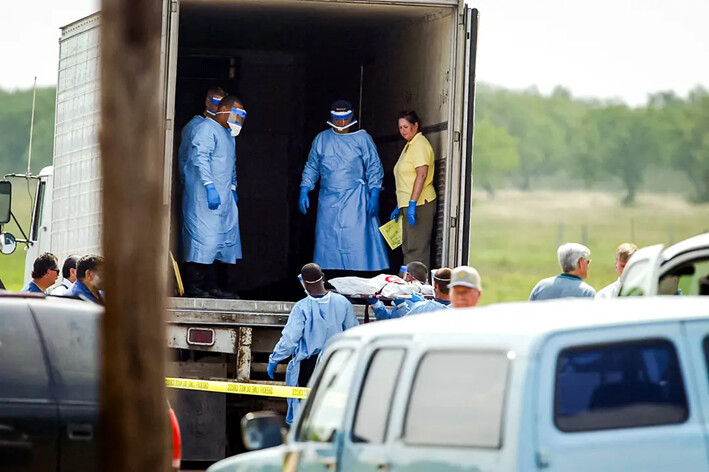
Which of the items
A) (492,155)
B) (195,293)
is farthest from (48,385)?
(492,155)

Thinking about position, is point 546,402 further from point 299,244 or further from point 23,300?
point 299,244

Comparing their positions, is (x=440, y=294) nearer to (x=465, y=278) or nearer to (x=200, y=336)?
(x=200, y=336)

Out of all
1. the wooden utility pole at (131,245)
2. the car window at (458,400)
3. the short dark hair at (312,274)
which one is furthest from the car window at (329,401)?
the short dark hair at (312,274)

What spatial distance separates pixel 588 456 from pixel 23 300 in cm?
345

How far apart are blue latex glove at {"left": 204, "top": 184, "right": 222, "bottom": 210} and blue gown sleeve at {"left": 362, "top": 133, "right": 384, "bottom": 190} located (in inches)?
58.2

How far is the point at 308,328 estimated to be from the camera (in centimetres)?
1124

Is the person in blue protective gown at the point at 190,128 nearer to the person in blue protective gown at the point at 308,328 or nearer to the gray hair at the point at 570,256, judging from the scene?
the person in blue protective gown at the point at 308,328

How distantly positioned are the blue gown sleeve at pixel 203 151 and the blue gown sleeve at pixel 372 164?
1410 millimetres

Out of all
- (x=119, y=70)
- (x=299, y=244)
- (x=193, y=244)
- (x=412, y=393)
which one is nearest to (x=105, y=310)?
(x=119, y=70)

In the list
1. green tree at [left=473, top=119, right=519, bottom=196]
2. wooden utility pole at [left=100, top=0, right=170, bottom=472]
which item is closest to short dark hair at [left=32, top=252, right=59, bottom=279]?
wooden utility pole at [left=100, top=0, right=170, bottom=472]

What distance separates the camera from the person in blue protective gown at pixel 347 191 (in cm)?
1412

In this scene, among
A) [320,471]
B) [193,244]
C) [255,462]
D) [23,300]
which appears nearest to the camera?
[320,471]

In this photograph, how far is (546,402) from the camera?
496 centimetres

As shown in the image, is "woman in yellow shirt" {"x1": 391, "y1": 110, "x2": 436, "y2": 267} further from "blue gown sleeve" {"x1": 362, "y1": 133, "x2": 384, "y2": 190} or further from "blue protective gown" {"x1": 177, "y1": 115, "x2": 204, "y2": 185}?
"blue protective gown" {"x1": 177, "y1": 115, "x2": 204, "y2": 185}
